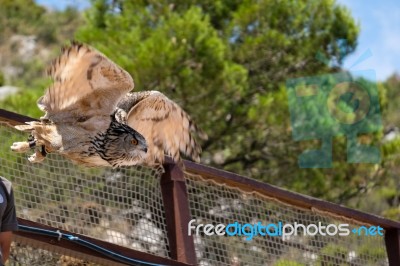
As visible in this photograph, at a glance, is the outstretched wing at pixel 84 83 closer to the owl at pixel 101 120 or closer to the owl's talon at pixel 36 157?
the owl at pixel 101 120

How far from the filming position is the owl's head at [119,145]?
15.3 ft

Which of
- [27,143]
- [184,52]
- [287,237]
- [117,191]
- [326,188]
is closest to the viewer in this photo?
[27,143]

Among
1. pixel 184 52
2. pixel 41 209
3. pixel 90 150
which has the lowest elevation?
pixel 41 209

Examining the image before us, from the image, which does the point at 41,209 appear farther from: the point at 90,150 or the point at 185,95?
the point at 185,95

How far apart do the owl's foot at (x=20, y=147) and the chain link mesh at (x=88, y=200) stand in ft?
0.41

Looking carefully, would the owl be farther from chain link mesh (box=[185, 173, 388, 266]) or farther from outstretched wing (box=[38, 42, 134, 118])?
chain link mesh (box=[185, 173, 388, 266])

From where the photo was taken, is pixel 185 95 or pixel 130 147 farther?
pixel 185 95

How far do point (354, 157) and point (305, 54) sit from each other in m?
1.61

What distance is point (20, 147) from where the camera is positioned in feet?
14.4

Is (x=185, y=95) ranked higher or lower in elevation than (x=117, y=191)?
higher

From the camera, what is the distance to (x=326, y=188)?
11.2 meters

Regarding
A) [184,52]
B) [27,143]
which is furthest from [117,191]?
[184,52]

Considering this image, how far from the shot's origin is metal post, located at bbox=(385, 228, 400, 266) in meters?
5.81

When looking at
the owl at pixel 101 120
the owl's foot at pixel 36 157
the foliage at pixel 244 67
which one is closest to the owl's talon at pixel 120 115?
the owl at pixel 101 120
